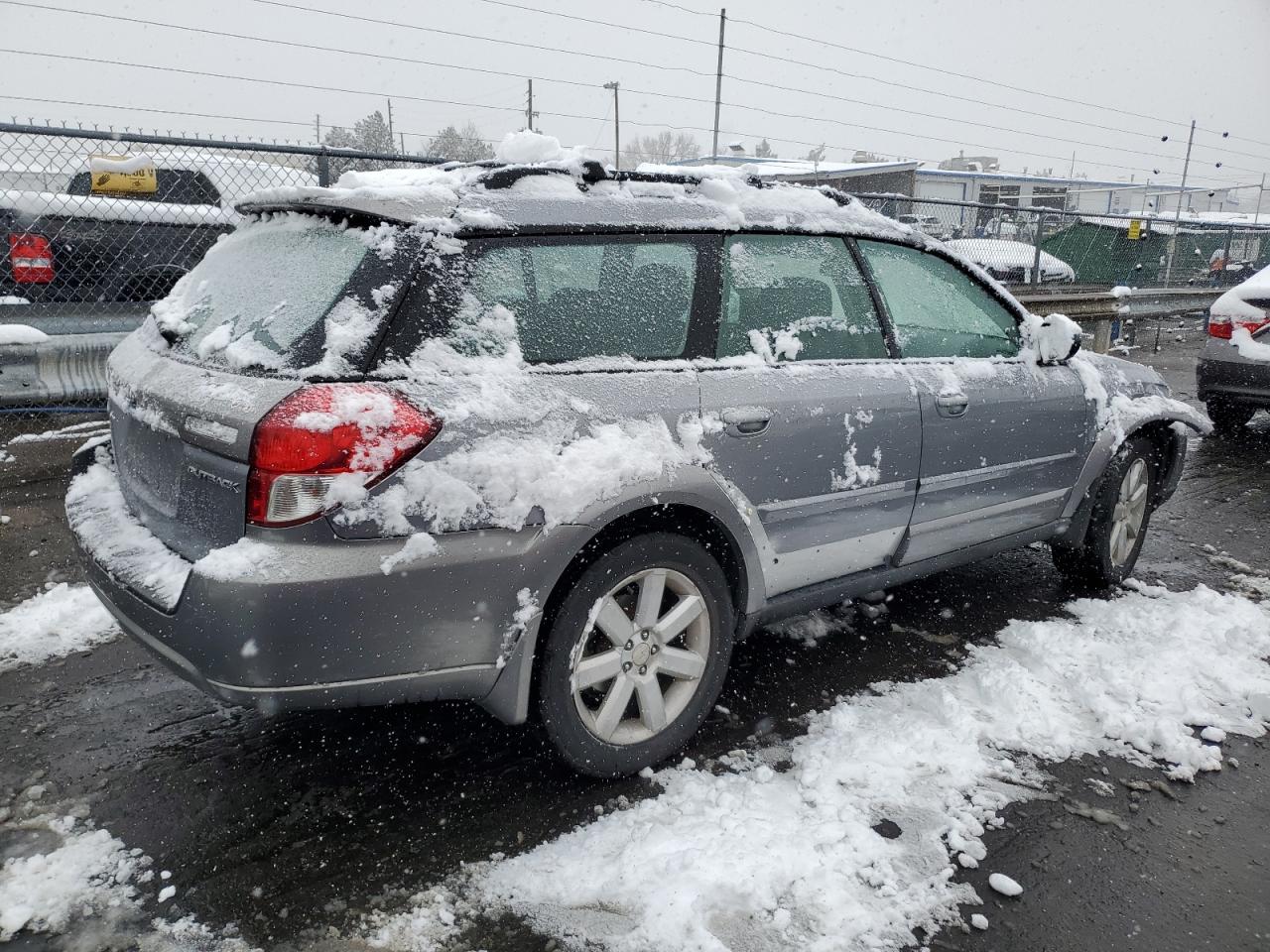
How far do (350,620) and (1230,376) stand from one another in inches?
309

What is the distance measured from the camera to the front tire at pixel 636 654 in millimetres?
2428

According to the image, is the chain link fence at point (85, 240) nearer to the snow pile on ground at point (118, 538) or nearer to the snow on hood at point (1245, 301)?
the snow pile on ground at point (118, 538)

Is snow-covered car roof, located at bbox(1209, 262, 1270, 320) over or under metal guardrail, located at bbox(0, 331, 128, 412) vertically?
over

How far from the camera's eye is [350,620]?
209cm

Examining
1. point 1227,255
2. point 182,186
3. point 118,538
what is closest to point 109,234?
point 182,186

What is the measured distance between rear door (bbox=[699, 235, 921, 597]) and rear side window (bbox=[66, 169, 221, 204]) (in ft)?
19.9

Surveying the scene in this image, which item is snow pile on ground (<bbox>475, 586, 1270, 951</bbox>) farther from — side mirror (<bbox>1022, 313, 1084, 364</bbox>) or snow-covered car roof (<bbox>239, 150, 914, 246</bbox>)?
snow-covered car roof (<bbox>239, 150, 914, 246</bbox>)

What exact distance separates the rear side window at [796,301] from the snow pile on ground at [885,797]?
1.25 m

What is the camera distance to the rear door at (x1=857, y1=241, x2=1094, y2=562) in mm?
3330

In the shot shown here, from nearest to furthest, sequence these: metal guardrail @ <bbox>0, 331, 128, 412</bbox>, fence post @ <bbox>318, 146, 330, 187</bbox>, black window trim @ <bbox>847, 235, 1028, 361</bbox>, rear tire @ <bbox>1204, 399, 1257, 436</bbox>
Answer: black window trim @ <bbox>847, 235, 1028, 361</bbox>, metal guardrail @ <bbox>0, 331, 128, 412</bbox>, fence post @ <bbox>318, 146, 330, 187</bbox>, rear tire @ <bbox>1204, 399, 1257, 436</bbox>

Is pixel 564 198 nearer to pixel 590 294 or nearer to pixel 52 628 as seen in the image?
pixel 590 294

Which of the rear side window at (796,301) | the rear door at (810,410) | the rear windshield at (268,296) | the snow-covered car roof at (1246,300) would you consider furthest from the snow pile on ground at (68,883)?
the snow-covered car roof at (1246,300)

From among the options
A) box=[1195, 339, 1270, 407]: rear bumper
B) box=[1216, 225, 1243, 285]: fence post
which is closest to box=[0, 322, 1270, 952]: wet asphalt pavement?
box=[1195, 339, 1270, 407]: rear bumper

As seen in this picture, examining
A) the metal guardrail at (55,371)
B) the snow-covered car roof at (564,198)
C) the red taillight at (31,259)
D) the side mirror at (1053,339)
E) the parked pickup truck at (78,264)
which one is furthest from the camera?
the red taillight at (31,259)
